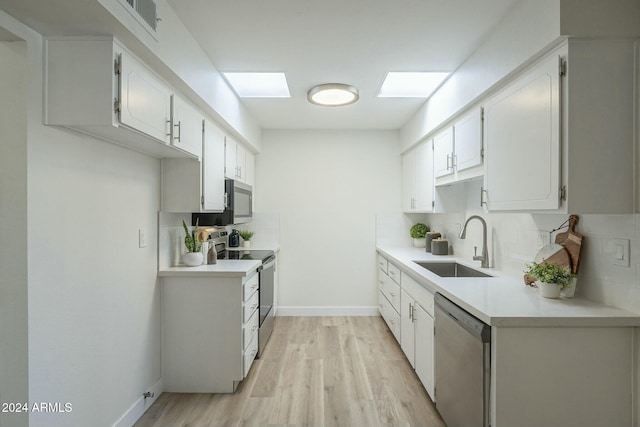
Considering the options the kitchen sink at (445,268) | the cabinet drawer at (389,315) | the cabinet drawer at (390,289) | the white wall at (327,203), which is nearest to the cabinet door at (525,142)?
the kitchen sink at (445,268)

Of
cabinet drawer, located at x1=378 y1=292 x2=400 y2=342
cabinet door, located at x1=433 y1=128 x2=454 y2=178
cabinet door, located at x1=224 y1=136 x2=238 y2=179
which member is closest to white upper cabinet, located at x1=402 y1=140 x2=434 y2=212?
cabinet door, located at x1=433 y1=128 x2=454 y2=178

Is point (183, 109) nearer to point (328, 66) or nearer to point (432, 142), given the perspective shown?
point (328, 66)

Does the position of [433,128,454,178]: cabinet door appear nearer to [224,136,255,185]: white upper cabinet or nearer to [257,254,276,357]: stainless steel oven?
[257,254,276,357]: stainless steel oven

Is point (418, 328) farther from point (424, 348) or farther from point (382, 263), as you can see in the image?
point (382, 263)

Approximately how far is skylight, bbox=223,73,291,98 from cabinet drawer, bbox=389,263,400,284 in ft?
6.41

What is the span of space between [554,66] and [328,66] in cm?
151

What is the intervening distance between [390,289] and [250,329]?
1.56 metres

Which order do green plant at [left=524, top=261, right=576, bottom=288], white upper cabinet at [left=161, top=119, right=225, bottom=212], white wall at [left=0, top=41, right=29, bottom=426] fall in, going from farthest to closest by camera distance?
white upper cabinet at [left=161, top=119, right=225, bottom=212] → green plant at [left=524, top=261, right=576, bottom=288] → white wall at [left=0, top=41, right=29, bottom=426]

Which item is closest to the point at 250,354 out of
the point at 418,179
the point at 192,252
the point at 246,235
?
the point at 192,252

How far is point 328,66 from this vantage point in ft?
8.70

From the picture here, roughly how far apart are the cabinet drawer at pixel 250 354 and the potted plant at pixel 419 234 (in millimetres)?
2328

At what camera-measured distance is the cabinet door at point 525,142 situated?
1.64 meters

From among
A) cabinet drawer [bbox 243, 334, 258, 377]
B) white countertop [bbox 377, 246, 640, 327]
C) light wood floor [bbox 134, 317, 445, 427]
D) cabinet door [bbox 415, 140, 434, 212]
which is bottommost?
light wood floor [bbox 134, 317, 445, 427]

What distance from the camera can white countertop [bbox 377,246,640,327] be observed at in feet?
4.96
